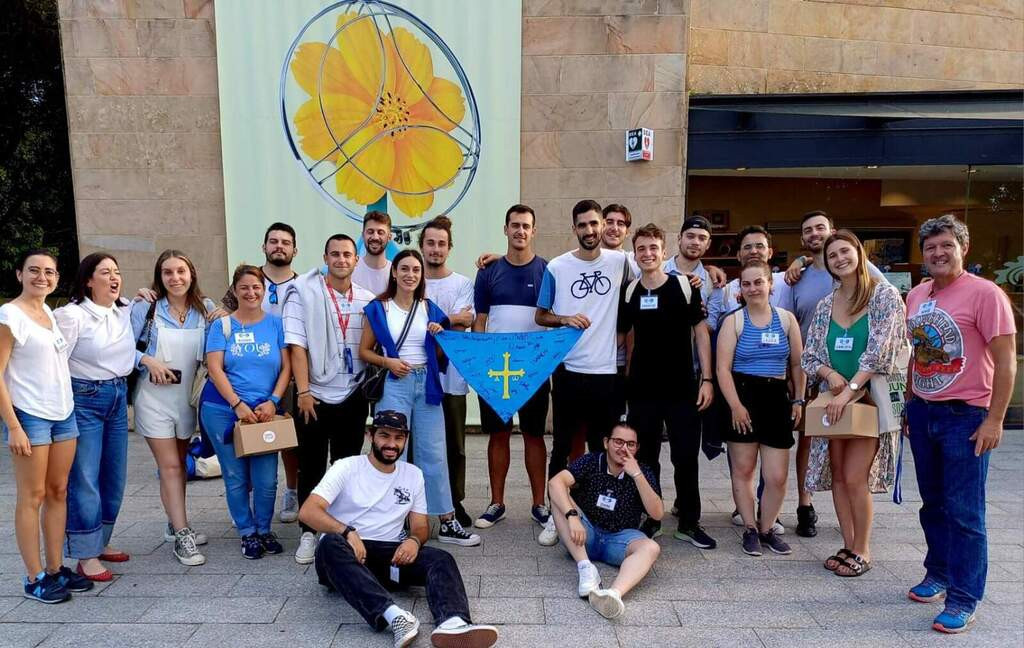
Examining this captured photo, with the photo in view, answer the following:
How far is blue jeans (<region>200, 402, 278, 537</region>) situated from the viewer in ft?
13.2

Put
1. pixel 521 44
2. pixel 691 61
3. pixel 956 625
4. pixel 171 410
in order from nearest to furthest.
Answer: pixel 956 625 → pixel 171 410 → pixel 521 44 → pixel 691 61

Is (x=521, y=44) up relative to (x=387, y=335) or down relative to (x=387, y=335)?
up

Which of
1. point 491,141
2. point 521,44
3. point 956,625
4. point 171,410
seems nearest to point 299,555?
point 171,410

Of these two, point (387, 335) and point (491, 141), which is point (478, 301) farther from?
point (491, 141)

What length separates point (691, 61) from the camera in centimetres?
821

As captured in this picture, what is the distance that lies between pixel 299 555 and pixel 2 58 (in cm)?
1069

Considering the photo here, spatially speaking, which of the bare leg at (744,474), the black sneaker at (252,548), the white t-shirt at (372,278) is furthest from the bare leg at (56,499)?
the bare leg at (744,474)

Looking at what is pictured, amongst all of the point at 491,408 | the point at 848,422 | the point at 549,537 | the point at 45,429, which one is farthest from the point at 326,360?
the point at 848,422

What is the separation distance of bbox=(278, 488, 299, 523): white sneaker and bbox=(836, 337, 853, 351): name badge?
12.9 ft

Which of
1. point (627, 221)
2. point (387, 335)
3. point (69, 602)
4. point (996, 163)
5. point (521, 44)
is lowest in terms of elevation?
point (69, 602)

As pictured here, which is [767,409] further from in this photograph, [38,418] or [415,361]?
[38,418]

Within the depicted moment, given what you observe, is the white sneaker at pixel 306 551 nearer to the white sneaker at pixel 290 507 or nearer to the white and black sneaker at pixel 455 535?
the white sneaker at pixel 290 507

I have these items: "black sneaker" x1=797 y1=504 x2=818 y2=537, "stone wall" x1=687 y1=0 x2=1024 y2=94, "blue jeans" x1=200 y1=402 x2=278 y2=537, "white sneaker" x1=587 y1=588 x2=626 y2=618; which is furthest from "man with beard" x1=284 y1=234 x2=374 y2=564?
"stone wall" x1=687 y1=0 x2=1024 y2=94

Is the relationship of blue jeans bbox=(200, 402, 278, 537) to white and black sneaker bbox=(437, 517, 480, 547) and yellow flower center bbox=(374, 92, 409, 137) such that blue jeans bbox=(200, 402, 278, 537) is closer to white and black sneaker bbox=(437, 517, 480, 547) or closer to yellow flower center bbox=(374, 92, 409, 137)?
white and black sneaker bbox=(437, 517, 480, 547)
